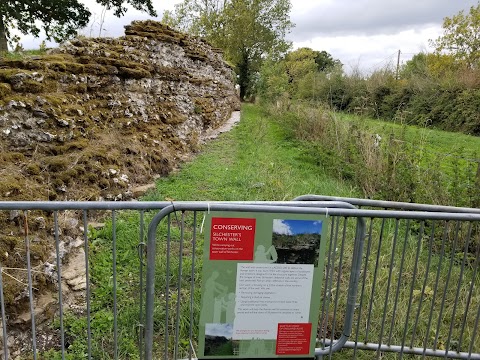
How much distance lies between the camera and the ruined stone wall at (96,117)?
487 centimetres

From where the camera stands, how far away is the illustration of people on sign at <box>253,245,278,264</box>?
224 cm

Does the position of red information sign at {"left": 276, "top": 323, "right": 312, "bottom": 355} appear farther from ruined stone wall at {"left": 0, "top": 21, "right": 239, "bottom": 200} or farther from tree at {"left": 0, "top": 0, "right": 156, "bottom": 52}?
tree at {"left": 0, "top": 0, "right": 156, "bottom": 52}

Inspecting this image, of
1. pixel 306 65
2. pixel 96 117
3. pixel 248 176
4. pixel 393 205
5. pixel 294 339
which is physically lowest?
pixel 294 339

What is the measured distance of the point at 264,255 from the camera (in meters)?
2.25

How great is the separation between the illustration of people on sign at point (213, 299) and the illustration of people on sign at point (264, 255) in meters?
0.25

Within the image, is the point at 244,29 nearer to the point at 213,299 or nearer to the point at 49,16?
the point at 49,16

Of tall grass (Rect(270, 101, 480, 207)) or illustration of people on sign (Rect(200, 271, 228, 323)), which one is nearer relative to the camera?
illustration of people on sign (Rect(200, 271, 228, 323))

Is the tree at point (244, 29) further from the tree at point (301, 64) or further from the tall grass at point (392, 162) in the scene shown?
the tall grass at point (392, 162)

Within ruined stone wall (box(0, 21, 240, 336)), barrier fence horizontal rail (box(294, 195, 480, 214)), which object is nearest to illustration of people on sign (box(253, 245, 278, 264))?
barrier fence horizontal rail (box(294, 195, 480, 214))

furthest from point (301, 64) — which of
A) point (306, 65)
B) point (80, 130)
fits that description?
point (80, 130)

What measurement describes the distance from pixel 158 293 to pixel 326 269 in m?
1.67

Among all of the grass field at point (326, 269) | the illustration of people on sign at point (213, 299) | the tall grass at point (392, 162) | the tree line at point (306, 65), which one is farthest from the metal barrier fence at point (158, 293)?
the tree line at point (306, 65)

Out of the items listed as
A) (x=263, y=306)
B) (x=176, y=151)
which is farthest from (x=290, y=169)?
(x=263, y=306)

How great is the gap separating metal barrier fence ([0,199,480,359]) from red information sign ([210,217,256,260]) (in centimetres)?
9
